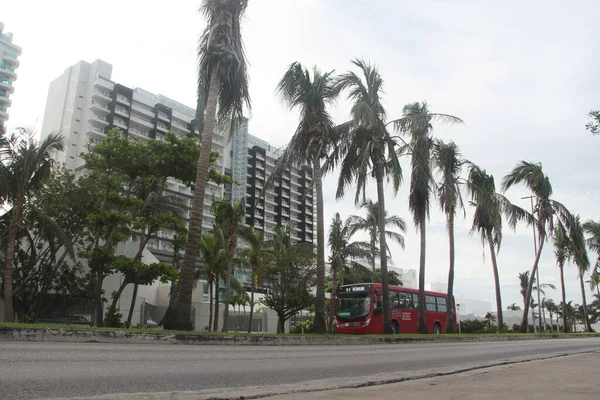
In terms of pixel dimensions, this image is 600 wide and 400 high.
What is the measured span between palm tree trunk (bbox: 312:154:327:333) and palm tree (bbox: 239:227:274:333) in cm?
935

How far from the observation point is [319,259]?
798 inches

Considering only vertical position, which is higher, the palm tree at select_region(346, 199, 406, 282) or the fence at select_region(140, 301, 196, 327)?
the palm tree at select_region(346, 199, 406, 282)

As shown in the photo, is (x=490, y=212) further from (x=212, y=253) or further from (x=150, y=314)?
(x=150, y=314)

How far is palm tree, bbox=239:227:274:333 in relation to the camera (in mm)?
30453

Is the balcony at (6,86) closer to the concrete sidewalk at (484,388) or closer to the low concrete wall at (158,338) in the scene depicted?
the low concrete wall at (158,338)

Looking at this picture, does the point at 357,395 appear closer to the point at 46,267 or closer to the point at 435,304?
the point at 46,267

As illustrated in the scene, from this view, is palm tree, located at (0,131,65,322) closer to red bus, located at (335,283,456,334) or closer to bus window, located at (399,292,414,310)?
red bus, located at (335,283,456,334)

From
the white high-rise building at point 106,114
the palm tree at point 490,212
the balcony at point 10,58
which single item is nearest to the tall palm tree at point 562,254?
the palm tree at point 490,212

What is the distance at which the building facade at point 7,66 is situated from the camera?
73312mm

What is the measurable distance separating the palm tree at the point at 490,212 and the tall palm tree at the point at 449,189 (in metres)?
2.21

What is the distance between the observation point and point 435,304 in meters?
31.1

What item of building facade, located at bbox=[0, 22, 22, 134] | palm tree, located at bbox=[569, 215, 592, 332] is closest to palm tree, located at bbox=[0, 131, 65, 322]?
palm tree, located at bbox=[569, 215, 592, 332]

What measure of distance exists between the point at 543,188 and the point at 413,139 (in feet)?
52.0

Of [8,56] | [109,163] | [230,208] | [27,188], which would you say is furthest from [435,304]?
[8,56]
